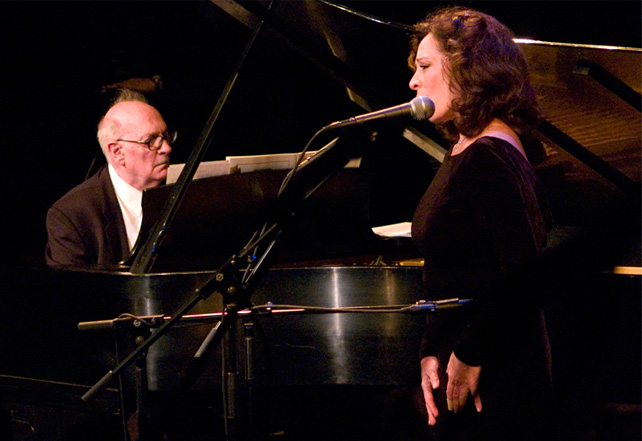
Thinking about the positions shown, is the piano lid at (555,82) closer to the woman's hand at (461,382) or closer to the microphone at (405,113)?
the microphone at (405,113)

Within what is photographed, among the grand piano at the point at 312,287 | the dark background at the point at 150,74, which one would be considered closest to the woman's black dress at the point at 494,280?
the grand piano at the point at 312,287

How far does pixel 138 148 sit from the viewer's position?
348cm

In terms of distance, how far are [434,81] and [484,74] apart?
0.15 m

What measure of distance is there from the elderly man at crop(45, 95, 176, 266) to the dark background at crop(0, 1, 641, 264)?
33cm

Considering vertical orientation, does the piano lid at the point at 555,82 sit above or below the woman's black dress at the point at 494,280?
above

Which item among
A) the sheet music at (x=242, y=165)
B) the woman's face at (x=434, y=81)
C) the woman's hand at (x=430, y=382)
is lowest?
the woman's hand at (x=430, y=382)

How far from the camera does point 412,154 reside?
426cm

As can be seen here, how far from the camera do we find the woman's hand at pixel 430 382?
2020 mm

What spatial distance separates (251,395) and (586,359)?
1.70 meters

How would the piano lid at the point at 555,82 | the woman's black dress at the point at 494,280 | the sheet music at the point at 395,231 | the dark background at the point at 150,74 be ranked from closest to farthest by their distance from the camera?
the woman's black dress at the point at 494,280
the piano lid at the point at 555,82
the sheet music at the point at 395,231
the dark background at the point at 150,74

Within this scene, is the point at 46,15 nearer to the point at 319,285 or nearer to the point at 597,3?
the point at 319,285

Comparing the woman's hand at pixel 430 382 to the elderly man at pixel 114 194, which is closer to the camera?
the woman's hand at pixel 430 382

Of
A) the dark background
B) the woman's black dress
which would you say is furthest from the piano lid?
the woman's black dress

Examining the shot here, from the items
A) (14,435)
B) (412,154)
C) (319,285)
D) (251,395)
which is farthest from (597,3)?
(14,435)
